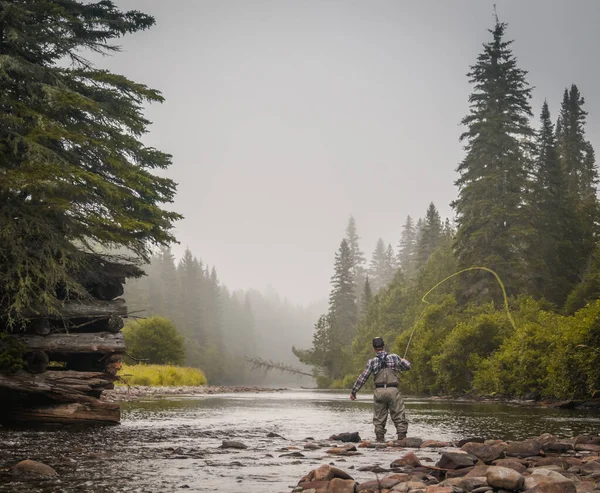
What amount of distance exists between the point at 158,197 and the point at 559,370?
1796 centimetres

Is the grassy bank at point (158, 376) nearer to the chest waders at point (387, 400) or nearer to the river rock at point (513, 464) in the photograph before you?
the chest waders at point (387, 400)

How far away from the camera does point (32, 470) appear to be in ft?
24.2

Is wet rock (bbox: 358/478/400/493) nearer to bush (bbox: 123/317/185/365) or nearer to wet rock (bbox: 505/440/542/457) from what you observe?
wet rock (bbox: 505/440/542/457)

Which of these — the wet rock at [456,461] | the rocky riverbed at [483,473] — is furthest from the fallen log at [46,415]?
the wet rock at [456,461]

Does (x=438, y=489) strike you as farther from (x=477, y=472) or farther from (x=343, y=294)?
(x=343, y=294)

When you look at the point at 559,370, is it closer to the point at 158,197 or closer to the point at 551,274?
the point at 158,197

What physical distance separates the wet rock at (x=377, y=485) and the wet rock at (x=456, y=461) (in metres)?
1.33

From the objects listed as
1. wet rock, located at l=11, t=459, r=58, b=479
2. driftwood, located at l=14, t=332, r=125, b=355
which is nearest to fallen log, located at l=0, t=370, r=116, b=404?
driftwood, located at l=14, t=332, r=125, b=355

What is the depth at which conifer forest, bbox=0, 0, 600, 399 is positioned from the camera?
13359mm

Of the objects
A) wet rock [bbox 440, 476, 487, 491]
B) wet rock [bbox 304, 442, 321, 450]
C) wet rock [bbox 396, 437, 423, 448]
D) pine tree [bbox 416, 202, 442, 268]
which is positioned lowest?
wet rock [bbox 304, 442, 321, 450]

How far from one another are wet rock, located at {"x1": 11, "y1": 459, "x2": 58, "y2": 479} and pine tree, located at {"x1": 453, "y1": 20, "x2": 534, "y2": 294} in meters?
39.9

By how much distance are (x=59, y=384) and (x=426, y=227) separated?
260 ft

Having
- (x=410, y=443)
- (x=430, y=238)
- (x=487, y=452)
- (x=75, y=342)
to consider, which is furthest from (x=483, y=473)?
(x=430, y=238)

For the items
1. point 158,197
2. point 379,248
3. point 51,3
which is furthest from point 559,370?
point 379,248
